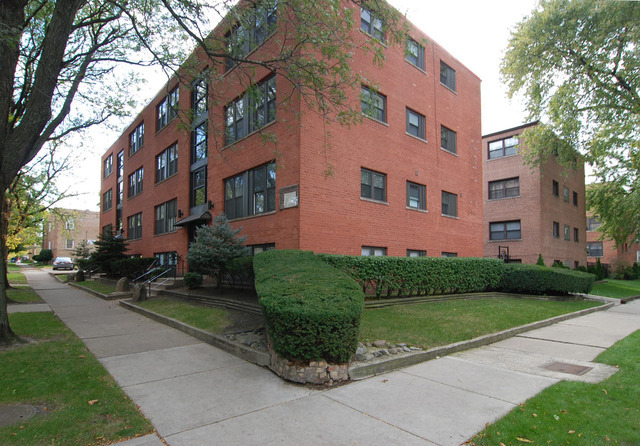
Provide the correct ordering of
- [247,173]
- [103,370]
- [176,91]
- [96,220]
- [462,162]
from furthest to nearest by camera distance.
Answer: [96,220] < [176,91] < [462,162] < [247,173] < [103,370]

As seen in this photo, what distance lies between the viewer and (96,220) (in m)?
69.9

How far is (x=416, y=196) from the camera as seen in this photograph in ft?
54.9

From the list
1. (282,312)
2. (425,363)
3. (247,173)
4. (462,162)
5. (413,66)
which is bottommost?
(425,363)

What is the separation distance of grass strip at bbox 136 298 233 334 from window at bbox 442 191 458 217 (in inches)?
472

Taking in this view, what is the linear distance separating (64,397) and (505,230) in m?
28.7

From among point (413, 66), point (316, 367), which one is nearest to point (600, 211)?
point (413, 66)

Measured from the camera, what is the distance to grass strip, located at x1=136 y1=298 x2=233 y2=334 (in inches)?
346

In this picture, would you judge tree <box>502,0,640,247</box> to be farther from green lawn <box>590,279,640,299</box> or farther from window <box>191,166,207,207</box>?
window <box>191,166,207,207</box>

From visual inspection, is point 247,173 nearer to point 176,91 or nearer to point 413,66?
point 413,66

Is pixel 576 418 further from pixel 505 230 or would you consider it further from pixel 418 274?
pixel 505 230

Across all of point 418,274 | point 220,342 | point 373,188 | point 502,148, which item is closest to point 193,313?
point 220,342

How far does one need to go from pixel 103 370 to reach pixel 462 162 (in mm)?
17883

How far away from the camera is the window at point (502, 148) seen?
28294 millimetres

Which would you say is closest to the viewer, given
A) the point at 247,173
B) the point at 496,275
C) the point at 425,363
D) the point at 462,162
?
the point at 425,363
